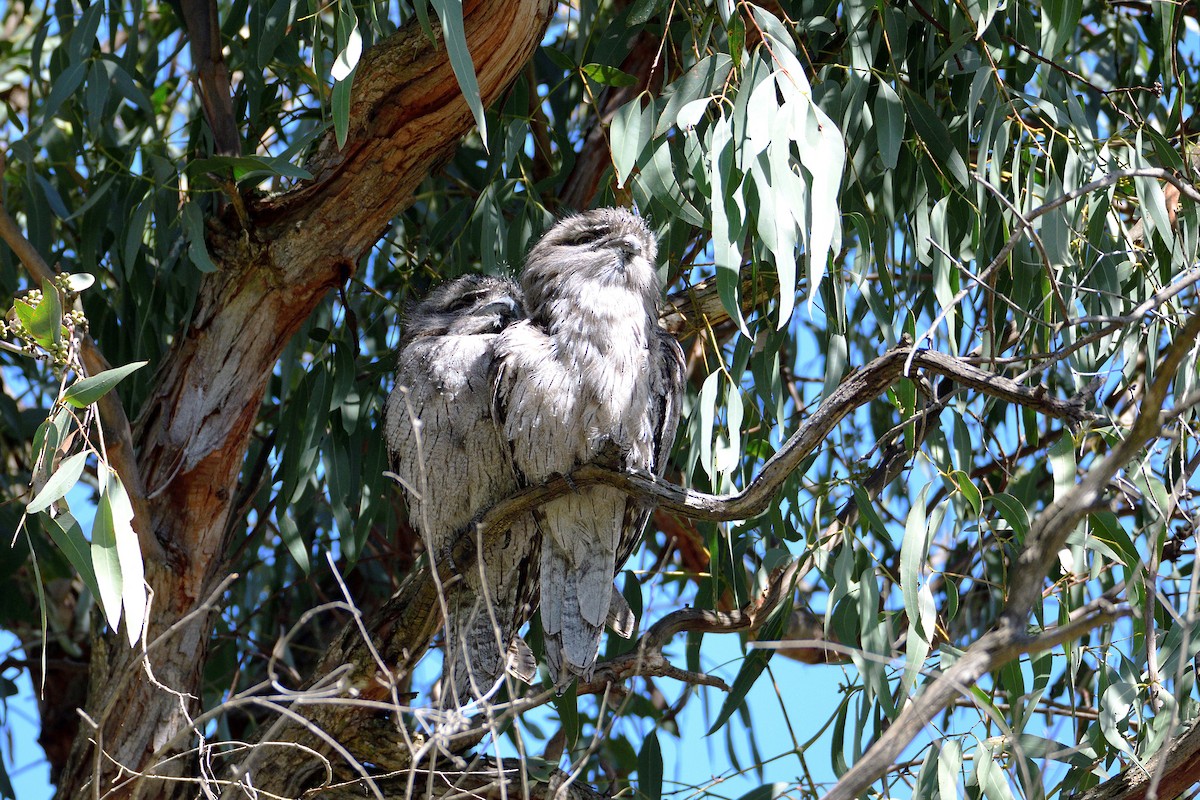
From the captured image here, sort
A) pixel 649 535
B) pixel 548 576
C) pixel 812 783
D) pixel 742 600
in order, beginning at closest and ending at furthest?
pixel 812 783 < pixel 548 576 < pixel 742 600 < pixel 649 535

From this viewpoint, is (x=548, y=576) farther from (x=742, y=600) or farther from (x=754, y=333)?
(x=754, y=333)

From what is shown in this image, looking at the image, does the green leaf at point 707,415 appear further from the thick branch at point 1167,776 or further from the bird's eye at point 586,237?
the thick branch at point 1167,776

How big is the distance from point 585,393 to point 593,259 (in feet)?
1.02

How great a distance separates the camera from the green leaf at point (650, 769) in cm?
274

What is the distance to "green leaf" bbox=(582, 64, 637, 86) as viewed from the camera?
2.76 m

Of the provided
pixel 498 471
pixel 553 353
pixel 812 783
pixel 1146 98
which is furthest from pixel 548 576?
pixel 1146 98

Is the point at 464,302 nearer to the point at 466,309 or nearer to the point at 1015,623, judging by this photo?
the point at 466,309

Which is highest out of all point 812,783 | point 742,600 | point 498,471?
point 498,471

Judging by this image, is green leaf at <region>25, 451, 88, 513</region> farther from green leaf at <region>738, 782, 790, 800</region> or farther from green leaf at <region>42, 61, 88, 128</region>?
green leaf at <region>738, 782, 790, 800</region>

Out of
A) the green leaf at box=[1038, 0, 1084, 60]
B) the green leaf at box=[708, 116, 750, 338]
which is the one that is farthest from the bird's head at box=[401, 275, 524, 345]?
the green leaf at box=[1038, 0, 1084, 60]

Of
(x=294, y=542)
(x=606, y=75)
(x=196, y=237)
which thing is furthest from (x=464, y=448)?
(x=606, y=75)

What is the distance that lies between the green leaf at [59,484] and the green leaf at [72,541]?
6 centimetres

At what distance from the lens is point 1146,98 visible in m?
3.50

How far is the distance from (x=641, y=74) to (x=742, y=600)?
151 cm
